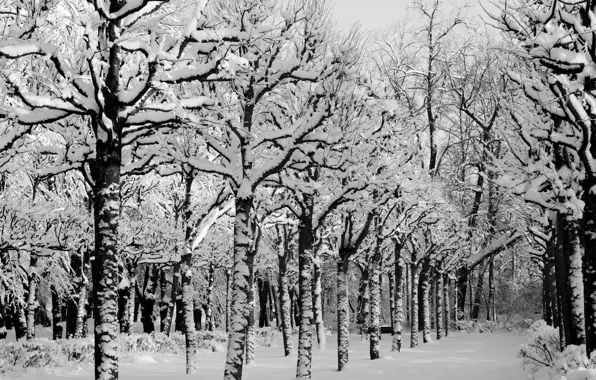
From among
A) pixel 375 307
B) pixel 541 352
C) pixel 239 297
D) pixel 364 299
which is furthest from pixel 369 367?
pixel 364 299

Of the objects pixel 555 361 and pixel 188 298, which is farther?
pixel 188 298

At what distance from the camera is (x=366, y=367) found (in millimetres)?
14992

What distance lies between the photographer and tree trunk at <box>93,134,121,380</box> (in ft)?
22.8

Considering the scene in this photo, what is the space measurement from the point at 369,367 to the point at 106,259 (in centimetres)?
992

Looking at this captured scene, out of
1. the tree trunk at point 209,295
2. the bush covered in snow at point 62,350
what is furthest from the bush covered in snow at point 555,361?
the tree trunk at point 209,295

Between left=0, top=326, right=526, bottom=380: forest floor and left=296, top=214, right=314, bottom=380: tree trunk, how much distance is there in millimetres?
1822

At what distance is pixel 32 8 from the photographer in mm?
7773

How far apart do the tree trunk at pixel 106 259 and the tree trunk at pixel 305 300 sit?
547 centimetres

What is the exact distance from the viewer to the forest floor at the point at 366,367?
1319cm

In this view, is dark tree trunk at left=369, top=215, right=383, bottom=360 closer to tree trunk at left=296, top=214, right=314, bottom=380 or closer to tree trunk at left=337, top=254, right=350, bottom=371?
tree trunk at left=337, top=254, right=350, bottom=371

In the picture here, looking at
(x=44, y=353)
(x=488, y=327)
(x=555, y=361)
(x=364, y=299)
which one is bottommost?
(x=488, y=327)

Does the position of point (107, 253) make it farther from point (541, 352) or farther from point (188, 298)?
point (541, 352)

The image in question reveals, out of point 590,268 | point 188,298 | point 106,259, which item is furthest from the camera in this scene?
point 188,298

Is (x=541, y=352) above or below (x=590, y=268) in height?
below
